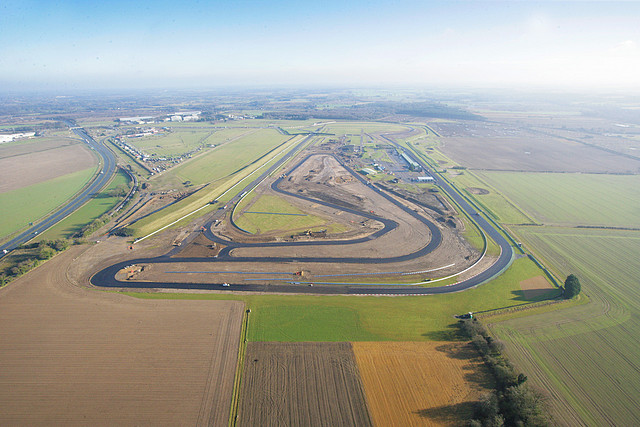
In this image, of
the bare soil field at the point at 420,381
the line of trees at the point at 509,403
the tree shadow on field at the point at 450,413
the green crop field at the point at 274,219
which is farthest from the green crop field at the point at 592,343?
the green crop field at the point at 274,219

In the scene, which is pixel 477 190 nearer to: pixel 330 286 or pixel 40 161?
pixel 330 286

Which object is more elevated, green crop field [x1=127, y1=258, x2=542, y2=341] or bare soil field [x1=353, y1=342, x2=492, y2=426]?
green crop field [x1=127, y1=258, x2=542, y2=341]

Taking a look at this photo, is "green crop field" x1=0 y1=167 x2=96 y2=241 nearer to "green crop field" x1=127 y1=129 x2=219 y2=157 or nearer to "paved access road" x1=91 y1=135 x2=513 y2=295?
"paved access road" x1=91 y1=135 x2=513 y2=295

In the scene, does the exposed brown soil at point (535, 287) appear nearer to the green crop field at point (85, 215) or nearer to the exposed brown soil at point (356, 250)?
the exposed brown soil at point (356, 250)

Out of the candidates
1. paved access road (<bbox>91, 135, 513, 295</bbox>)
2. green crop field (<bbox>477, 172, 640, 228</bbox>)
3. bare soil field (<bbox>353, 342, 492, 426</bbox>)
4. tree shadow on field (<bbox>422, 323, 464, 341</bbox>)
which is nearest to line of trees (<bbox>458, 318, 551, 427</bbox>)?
bare soil field (<bbox>353, 342, 492, 426</bbox>)

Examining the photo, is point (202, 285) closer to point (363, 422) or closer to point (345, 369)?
point (345, 369)

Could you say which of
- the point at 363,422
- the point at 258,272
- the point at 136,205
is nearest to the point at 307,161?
the point at 136,205
